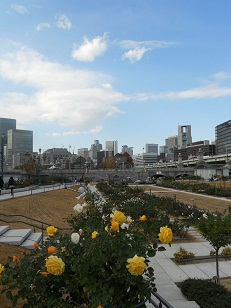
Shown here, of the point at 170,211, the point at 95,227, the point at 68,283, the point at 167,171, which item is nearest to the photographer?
the point at 68,283

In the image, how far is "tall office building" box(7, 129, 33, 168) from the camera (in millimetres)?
184750

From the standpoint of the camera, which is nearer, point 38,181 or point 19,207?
point 19,207

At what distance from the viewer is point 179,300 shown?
24.0 ft

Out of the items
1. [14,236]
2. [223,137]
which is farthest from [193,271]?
[223,137]

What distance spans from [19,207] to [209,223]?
17363 mm

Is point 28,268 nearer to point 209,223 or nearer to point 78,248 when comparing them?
point 78,248

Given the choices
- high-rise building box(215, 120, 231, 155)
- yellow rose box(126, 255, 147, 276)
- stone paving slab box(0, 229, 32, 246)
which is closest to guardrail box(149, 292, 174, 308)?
yellow rose box(126, 255, 147, 276)

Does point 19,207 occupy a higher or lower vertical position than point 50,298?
lower

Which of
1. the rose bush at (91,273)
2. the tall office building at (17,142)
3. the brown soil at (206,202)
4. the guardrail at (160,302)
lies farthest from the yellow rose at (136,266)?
the tall office building at (17,142)

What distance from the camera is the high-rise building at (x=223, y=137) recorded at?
518ft

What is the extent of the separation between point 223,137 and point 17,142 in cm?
11990

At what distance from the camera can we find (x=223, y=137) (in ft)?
544

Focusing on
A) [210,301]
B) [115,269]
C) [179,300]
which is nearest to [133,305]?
[115,269]

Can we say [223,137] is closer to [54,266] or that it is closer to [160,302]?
[160,302]
